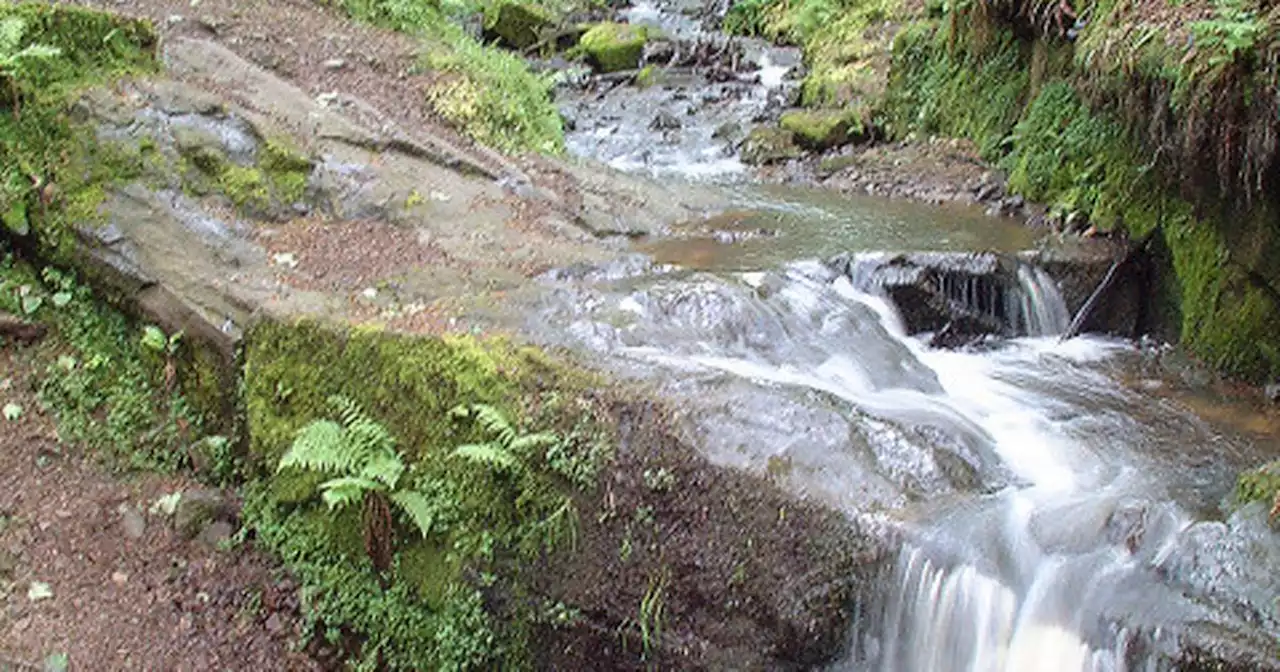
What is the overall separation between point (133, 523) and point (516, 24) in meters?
15.7

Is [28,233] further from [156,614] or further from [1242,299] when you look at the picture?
[1242,299]

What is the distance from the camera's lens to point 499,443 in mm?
5977

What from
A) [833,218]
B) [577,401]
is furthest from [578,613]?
[833,218]

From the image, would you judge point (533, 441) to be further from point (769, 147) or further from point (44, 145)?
point (769, 147)

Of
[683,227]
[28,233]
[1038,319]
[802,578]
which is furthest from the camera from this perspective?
[683,227]

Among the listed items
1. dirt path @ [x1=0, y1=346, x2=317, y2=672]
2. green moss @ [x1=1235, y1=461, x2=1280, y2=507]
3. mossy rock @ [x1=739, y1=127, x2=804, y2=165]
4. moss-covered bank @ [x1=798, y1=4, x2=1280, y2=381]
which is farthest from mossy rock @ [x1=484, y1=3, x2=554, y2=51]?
green moss @ [x1=1235, y1=461, x2=1280, y2=507]

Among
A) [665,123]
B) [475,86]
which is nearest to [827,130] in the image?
[665,123]

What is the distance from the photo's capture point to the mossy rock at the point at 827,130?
1420 centimetres

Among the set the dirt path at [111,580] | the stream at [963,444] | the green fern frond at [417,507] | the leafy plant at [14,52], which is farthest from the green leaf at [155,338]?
the stream at [963,444]

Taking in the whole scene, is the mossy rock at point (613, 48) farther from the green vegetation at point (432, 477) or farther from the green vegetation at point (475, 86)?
the green vegetation at point (432, 477)

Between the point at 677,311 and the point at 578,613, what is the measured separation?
2.37 m

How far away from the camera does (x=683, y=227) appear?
1028cm

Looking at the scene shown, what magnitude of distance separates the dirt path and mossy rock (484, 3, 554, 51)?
49.0 ft

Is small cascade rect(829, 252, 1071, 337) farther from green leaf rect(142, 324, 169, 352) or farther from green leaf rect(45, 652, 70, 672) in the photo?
green leaf rect(45, 652, 70, 672)
